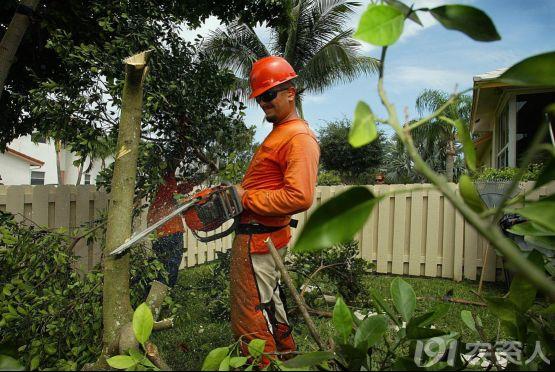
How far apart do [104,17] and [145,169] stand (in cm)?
147

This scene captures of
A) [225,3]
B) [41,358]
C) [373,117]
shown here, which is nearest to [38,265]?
[41,358]

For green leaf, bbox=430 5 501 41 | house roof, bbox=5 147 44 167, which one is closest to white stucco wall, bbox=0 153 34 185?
house roof, bbox=5 147 44 167

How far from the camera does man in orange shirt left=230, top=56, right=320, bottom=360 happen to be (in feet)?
8.27

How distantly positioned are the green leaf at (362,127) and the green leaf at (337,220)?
7 cm

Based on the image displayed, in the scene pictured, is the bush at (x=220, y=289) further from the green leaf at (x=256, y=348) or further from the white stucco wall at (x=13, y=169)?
the white stucco wall at (x=13, y=169)

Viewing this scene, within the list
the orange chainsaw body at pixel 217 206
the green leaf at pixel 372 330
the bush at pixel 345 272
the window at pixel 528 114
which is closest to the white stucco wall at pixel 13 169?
the window at pixel 528 114

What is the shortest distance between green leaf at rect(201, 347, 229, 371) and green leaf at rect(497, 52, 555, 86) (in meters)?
0.61

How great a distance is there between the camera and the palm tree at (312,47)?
18.6 meters

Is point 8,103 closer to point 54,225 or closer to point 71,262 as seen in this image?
point 54,225

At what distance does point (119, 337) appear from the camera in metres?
1.28

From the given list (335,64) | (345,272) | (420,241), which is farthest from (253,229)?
(335,64)

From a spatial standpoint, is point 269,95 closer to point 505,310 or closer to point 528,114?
point 505,310

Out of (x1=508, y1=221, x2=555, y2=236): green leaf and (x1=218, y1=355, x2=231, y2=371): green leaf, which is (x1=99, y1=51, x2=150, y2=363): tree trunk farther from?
(x1=508, y1=221, x2=555, y2=236): green leaf

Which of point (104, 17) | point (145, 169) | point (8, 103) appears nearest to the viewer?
point (145, 169)
